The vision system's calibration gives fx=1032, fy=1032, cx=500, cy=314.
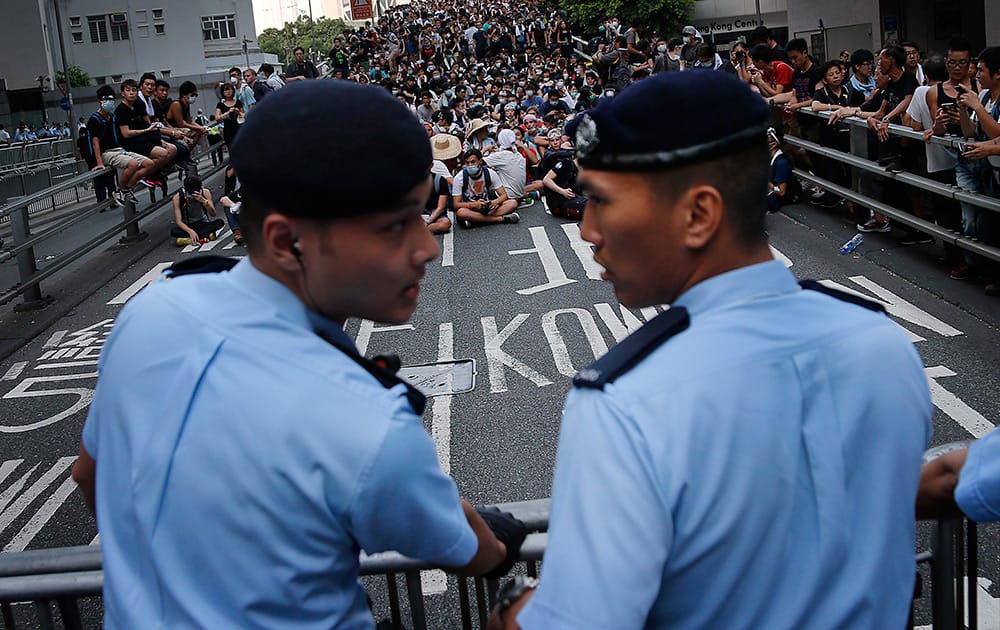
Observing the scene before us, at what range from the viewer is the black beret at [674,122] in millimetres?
1573

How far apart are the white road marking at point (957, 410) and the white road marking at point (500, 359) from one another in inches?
112

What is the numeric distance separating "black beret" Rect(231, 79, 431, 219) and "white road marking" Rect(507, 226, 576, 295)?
9584mm

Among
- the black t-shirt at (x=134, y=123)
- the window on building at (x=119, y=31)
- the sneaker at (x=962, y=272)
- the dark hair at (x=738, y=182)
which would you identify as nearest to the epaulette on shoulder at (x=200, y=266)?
the dark hair at (x=738, y=182)

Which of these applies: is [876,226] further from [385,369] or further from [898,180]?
[385,369]

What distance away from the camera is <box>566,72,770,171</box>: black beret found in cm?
157

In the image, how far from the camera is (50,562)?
88.1 inches

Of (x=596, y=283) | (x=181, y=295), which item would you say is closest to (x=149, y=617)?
(x=181, y=295)

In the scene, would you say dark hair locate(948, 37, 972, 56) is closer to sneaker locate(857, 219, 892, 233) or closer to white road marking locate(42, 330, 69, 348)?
sneaker locate(857, 219, 892, 233)

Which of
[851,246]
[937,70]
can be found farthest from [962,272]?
[937,70]

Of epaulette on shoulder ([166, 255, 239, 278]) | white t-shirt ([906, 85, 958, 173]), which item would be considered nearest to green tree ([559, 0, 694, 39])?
white t-shirt ([906, 85, 958, 173])

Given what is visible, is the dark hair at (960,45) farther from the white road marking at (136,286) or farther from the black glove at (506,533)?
the black glove at (506,533)

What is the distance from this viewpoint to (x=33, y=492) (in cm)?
693

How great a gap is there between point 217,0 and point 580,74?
51199mm

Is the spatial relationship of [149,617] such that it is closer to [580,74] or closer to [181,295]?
[181,295]
